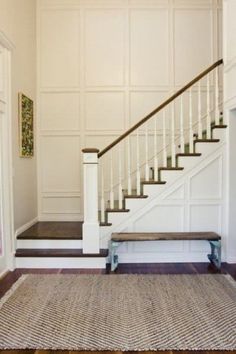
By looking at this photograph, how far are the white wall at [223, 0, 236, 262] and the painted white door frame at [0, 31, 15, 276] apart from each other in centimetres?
276

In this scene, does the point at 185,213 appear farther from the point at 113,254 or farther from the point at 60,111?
the point at 60,111

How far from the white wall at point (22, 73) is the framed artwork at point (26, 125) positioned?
11 centimetres

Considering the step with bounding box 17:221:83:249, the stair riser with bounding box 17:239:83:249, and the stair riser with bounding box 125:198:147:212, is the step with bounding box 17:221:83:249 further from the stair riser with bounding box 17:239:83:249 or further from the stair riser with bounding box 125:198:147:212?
the stair riser with bounding box 125:198:147:212

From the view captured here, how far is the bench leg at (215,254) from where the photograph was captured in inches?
154

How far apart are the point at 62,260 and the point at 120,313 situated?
1.43 meters

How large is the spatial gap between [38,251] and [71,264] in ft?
1.56

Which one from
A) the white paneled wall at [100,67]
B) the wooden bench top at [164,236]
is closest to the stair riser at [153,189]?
the wooden bench top at [164,236]

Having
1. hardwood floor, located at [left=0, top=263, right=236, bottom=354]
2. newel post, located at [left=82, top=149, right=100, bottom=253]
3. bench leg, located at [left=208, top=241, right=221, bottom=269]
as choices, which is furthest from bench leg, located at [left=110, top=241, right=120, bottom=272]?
bench leg, located at [left=208, top=241, right=221, bottom=269]

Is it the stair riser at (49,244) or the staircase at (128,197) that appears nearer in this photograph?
the staircase at (128,197)

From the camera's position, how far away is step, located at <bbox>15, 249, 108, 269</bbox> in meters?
3.98

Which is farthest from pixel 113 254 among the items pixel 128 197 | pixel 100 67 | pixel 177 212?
pixel 100 67

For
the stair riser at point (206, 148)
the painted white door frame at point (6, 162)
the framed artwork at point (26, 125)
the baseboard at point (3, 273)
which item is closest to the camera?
the baseboard at point (3, 273)

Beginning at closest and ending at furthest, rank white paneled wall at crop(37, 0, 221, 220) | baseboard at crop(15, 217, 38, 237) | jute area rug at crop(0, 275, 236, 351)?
jute area rug at crop(0, 275, 236, 351), baseboard at crop(15, 217, 38, 237), white paneled wall at crop(37, 0, 221, 220)

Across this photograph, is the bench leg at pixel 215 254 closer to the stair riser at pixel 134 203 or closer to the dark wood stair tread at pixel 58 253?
the stair riser at pixel 134 203
